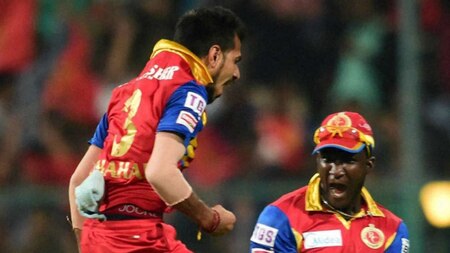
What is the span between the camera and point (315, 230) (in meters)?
4.88

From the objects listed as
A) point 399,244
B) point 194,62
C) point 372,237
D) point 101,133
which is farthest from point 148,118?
point 399,244

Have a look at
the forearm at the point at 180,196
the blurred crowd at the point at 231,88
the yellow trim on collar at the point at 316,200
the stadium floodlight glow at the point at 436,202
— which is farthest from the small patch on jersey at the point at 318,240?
the stadium floodlight glow at the point at 436,202

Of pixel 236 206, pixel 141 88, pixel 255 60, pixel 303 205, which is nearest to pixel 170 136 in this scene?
pixel 141 88

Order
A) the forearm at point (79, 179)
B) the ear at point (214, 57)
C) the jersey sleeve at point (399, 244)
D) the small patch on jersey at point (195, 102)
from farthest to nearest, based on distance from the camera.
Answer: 1. the jersey sleeve at point (399, 244)
2. the forearm at point (79, 179)
3. the ear at point (214, 57)
4. the small patch on jersey at point (195, 102)

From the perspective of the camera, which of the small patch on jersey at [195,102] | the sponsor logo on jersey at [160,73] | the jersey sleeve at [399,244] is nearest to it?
the small patch on jersey at [195,102]

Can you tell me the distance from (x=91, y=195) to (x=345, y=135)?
1.16m

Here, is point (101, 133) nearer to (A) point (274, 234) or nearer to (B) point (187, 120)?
(B) point (187, 120)

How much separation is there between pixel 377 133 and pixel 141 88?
383cm

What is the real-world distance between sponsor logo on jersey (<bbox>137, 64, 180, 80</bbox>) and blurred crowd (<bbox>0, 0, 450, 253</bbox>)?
3.31 m

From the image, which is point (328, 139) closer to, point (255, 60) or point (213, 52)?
point (213, 52)

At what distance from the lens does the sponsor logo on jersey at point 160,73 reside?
4391 millimetres

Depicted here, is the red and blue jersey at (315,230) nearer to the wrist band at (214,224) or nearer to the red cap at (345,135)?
the red cap at (345,135)

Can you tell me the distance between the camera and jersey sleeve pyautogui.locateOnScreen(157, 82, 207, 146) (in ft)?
13.9

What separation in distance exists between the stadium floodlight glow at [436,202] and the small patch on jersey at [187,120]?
384cm
